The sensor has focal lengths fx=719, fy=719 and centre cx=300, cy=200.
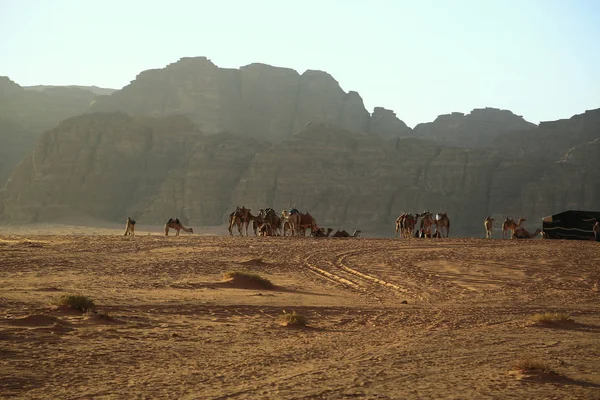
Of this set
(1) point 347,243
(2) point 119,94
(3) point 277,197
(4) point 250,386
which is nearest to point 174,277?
(4) point 250,386

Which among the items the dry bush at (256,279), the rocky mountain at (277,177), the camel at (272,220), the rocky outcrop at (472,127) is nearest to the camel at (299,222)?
the camel at (272,220)

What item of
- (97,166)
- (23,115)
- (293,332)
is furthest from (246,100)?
(293,332)

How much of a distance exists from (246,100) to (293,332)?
489 ft

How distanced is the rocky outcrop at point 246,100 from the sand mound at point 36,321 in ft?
438

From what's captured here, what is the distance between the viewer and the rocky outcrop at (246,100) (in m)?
149

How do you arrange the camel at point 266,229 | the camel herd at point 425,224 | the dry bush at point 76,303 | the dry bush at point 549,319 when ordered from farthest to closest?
the camel herd at point 425,224 < the camel at point 266,229 < the dry bush at point 549,319 < the dry bush at point 76,303

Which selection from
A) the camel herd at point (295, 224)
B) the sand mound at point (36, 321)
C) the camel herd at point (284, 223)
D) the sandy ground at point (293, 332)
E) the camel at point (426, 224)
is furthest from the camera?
the camel at point (426, 224)

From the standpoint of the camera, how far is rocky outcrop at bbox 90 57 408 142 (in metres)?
149

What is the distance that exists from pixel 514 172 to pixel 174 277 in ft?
298

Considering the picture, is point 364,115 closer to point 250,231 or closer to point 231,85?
point 231,85

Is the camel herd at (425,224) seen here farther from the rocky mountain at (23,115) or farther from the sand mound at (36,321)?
the rocky mountain at (23,115)

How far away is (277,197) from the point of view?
95.0 meters

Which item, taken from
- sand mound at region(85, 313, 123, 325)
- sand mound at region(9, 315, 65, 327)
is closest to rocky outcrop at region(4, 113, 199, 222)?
sand mound at region(85, 313, 123, 325)

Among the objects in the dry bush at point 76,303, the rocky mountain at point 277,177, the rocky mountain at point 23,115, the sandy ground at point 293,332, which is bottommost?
the sandy ground at point 293,332
